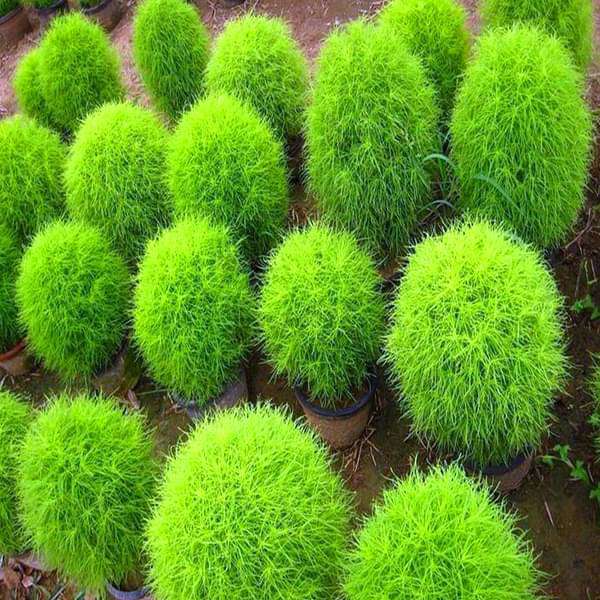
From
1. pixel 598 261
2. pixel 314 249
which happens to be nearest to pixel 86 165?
pixel 314 249

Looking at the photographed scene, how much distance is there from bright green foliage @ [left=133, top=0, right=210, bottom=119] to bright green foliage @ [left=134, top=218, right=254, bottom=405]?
101 cm

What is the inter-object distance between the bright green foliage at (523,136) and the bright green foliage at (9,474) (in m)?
1.44

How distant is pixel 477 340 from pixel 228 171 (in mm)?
967

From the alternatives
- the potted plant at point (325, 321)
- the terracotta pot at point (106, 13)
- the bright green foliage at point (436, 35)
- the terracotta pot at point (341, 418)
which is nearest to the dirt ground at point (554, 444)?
the terracotta pot at point (341, 418)

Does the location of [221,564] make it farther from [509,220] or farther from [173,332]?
[509,220]

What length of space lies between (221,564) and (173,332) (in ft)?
2.38

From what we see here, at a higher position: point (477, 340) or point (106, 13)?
point (106, 13)

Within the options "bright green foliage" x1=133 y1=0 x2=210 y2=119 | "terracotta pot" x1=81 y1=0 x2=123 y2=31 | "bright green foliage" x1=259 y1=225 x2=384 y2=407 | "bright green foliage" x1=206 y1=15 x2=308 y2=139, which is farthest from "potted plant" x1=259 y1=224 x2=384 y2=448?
"terracotta pot" x1=81 y1=0 x2=123 y2=31

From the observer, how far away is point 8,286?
234 cm

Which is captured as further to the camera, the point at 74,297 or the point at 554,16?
the point at 554,16

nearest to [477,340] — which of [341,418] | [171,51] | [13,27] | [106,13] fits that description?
[341,418]

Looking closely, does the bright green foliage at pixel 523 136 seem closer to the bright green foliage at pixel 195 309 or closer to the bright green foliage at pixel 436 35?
the bright green foliage at pixel 436 35

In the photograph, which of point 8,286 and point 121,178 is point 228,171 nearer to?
point 121,178

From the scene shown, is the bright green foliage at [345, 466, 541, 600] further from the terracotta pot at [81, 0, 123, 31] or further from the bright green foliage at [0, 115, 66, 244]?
the terracotta pot at [81, 0, 123, 31]
